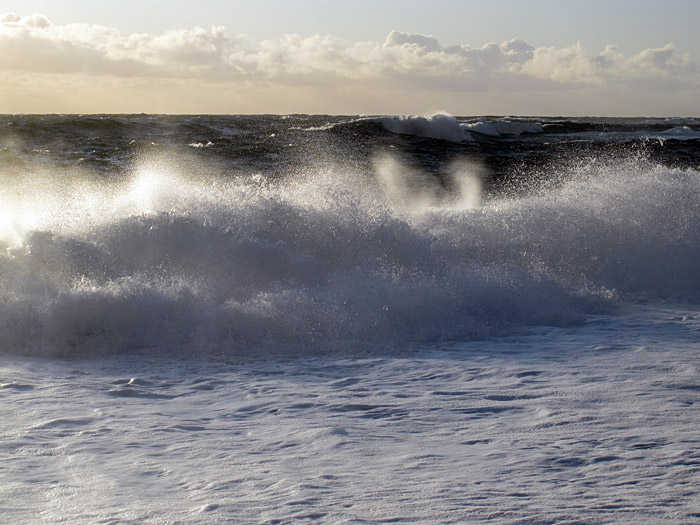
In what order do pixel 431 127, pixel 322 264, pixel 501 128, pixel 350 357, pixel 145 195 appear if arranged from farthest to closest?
1. pixel 501 128
2. pixel 431 127
3. pixel 145 195
4. pixel 322 264
5. pixel 350 357

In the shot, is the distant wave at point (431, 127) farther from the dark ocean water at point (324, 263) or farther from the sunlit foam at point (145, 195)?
the sunlit foam at point (145, 195)

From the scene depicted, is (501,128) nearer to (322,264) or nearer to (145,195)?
(145,195)

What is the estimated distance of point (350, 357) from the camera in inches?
206

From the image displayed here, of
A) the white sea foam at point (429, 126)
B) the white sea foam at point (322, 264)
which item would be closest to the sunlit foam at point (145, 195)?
the white sea foam at point (322, 264)

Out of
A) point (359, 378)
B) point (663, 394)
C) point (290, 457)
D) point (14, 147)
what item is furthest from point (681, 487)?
point (14, 147)

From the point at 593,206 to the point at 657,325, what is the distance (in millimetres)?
3181

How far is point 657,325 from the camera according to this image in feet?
19.9

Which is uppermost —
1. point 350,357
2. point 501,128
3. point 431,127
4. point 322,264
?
point 501,128

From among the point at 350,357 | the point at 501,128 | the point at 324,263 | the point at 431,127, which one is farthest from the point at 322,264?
the point at 501,128

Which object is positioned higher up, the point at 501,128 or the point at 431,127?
the point at 501,128

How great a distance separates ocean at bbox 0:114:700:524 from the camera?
3.00 metres

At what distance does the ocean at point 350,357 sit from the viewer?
9.86 ft

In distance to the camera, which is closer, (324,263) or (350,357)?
(350,357)

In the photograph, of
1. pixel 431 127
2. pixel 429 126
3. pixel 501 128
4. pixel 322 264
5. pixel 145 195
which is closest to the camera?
pixel 322 264
